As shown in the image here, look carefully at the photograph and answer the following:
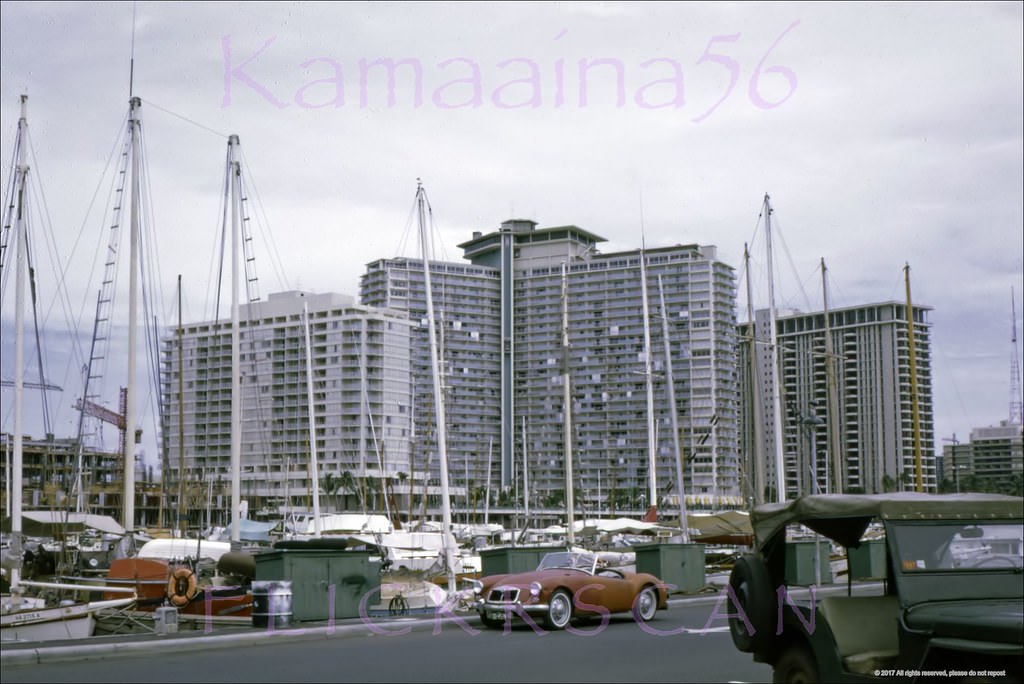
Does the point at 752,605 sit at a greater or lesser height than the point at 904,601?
lesser

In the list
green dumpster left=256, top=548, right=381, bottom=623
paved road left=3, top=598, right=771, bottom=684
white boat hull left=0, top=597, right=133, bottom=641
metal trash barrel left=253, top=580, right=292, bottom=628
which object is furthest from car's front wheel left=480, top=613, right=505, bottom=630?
white boat hull left=0, top=597, right=133, bottom=641

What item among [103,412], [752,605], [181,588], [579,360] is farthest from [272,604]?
[579,360]

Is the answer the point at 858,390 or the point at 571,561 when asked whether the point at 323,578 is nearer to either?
the point at 571,561

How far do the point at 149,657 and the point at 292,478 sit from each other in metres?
134

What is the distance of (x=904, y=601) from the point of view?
7.77m

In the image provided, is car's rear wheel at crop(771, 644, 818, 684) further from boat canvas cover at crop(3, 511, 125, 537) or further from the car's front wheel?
boat canvas cover at crop(3, 511, 125, 537)

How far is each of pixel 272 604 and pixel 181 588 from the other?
6943 mm

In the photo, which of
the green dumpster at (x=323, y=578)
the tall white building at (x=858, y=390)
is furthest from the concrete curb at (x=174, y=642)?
the tall white building at (x=858, y=390)

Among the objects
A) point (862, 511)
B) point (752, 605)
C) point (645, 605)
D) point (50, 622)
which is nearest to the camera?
point (862, 511)

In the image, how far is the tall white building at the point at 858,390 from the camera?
398 ft

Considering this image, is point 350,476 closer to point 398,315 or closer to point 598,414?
point 398,315

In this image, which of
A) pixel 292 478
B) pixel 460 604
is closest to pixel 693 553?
pixel 460 604

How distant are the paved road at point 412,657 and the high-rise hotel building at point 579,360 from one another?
350 ft

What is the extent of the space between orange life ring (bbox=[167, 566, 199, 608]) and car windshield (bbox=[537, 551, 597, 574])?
9257 mm
